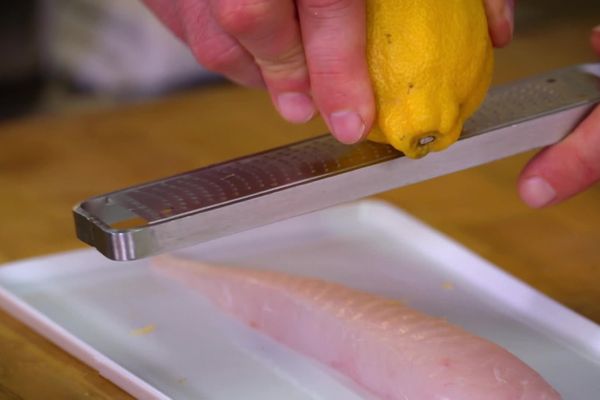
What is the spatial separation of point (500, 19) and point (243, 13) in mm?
299

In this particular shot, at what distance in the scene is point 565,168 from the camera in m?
1.43

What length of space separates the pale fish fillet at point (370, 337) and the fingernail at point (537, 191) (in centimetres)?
21

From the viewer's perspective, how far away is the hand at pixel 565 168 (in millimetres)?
1396

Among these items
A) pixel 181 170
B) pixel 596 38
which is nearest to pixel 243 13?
pixel 596 38

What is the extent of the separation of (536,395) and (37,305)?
641 millimetres

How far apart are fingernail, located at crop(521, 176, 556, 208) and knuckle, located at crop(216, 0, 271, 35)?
487 mm

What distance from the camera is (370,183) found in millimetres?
1281

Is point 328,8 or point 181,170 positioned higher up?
point 328,8

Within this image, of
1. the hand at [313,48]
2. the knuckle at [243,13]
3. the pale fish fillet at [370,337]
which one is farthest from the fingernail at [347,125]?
the pale fish fillet at [370,337]

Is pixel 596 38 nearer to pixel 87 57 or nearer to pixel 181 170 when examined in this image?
pixel 181 170

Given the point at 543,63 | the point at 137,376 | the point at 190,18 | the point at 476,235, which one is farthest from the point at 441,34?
the point at 543,63

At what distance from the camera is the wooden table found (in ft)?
4.67

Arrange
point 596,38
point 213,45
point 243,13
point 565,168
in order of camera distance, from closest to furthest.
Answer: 1. point 243,13
2. point 213,45
3. point 565,168
4. point 596,38

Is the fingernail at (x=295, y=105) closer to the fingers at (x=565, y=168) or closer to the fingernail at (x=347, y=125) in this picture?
the fingernail at (x=347, y=125)
